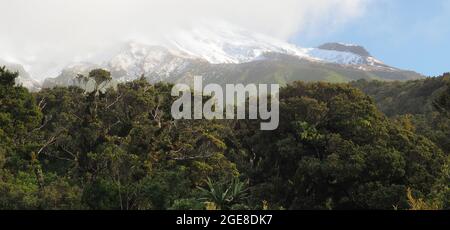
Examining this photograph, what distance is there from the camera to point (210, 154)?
114 feet

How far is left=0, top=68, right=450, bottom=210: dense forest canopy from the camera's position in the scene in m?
28.8

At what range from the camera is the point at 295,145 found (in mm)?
32250

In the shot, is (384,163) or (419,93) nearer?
(384,163)

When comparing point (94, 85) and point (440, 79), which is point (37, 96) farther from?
point (440, 79)

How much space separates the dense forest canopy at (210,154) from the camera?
28.8m
